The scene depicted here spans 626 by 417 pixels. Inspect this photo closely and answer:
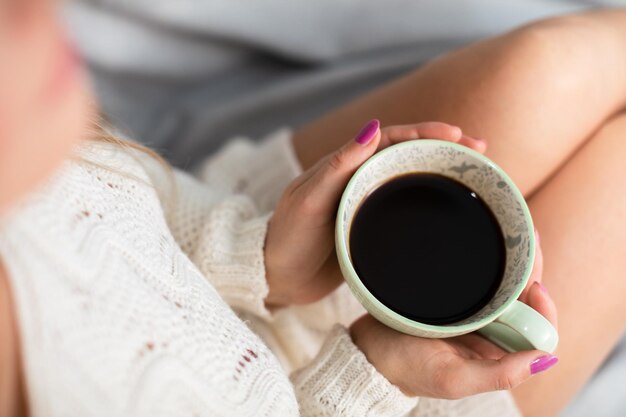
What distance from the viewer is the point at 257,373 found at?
58 cm

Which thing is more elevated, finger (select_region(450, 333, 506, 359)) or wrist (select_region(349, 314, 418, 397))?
finger (select_region(450, 333, 506, 359))

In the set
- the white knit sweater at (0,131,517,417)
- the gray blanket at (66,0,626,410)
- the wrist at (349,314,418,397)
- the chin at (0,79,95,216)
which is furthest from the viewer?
the gray blanket at (66,0,626,410)

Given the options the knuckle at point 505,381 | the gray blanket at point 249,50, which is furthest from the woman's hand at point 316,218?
the gray blanket at point 249,50

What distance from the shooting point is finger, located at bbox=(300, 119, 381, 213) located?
22.0 inches

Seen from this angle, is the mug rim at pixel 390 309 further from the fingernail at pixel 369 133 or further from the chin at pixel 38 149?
the chin at pixel 38 149

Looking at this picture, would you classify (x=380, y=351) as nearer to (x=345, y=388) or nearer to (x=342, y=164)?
(x=345, y=388)

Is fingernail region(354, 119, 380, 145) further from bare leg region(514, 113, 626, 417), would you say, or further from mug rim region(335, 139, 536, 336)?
bare leg region(514, 113, 626, 417)

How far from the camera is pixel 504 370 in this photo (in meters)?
0.53

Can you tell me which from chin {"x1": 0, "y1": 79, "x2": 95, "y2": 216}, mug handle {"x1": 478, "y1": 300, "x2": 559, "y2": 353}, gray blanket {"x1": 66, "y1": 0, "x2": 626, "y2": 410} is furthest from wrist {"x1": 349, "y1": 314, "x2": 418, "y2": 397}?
gray blanket {"x1": 66, "y1": 0, "x2": 626, "y2": 410}

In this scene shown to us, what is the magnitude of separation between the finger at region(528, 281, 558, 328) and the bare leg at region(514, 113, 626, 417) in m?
0.12

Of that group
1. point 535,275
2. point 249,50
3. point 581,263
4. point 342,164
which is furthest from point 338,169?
point 249,50

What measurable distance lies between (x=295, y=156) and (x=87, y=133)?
274 millimetres

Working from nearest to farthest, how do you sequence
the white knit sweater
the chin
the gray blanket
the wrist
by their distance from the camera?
1. the chin
2. the white knit sweater
3. the wrist
4. the gray blanket

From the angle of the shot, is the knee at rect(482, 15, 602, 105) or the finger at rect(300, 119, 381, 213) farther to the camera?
the knee at rect(482, 15, 602, 105)
